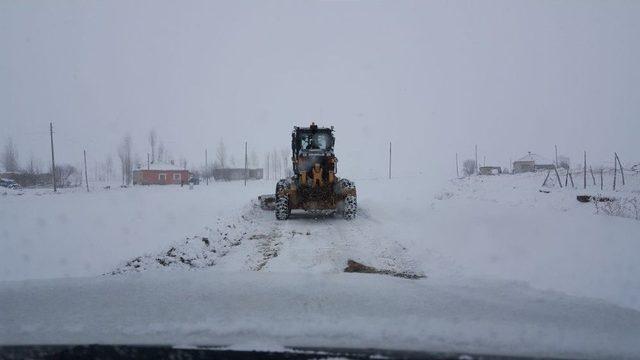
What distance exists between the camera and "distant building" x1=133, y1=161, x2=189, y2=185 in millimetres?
74438

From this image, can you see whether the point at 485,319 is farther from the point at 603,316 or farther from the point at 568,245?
the point at 568,245

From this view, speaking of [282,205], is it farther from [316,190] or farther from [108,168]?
[108,168]

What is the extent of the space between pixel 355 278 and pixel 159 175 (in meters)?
78.2

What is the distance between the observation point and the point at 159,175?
75.5 meters

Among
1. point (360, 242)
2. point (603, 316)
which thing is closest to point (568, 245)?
point (360, 242)

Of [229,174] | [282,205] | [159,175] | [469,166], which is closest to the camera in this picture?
[282,205]

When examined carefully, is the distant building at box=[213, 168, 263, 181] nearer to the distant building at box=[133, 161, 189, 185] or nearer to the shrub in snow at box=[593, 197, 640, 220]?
the distant building at box=[133, 161, 189, 185]

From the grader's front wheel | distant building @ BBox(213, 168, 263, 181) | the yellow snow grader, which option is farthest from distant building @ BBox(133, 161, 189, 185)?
the grader's front wheel

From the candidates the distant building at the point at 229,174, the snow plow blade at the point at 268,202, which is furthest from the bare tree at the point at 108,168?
the snow plow blade at the point at 268,202

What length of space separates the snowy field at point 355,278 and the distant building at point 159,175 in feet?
214

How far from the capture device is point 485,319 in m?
2.29

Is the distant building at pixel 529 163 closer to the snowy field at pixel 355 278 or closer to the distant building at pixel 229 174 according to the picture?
the distant building at pixel 229 174

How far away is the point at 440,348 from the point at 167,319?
148 cm

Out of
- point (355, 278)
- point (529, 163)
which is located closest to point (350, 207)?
point (355, 278)
